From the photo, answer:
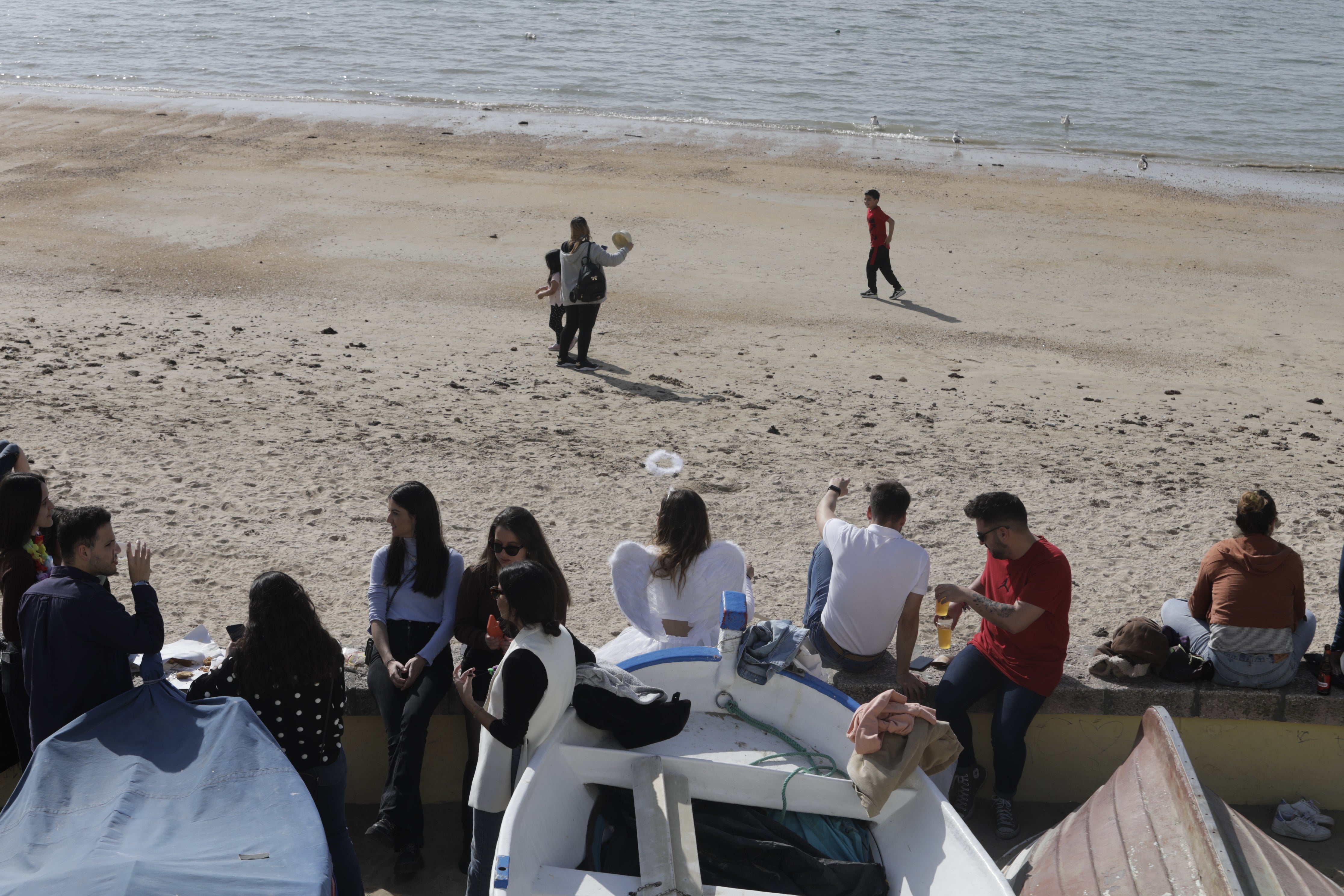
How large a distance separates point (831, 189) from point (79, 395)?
16184 mm

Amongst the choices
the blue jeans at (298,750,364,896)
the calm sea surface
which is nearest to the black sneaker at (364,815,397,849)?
the blue jeans at (298,750,364,896)

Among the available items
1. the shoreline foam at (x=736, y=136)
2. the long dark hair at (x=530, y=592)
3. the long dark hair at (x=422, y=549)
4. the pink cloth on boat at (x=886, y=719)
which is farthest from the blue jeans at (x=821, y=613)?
the shoreline foam at (x=736, y=136)

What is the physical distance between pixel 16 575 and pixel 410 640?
1.74 metres

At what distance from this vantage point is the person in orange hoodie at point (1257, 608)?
539 centimetres

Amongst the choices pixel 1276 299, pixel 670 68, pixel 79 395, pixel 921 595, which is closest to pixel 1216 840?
pixel 921 595

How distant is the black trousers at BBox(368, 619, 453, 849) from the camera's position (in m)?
4.89

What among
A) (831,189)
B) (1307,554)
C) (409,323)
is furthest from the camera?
(831,189)

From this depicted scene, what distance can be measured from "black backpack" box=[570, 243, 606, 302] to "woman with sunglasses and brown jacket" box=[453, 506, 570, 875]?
719cm

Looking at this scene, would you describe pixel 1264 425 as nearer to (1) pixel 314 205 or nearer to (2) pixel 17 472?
(2) pixel 17 472

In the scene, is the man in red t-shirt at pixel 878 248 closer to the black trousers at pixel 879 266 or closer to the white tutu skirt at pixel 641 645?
the black trousers at pixel 879 266

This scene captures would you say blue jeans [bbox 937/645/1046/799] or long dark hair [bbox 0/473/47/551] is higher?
long dark hair [bbox 0/473/47/551]

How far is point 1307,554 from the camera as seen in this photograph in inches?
331

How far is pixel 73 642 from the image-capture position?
4223 mm

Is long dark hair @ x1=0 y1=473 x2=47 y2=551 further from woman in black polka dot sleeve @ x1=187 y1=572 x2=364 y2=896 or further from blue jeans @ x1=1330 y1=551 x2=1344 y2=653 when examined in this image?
blue jeans @ x1=1330 y1=551 x2=1344 y2=653
